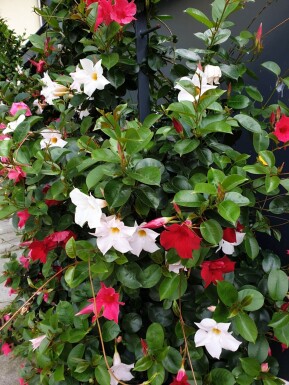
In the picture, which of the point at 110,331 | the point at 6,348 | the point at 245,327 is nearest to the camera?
the point at 245,327

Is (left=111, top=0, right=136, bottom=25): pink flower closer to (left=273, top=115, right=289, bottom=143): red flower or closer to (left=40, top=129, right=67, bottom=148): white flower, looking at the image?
(left=40, top=129, right=67, bottom=148): white flower

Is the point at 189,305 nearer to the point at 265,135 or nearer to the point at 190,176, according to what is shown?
the point at 190,176

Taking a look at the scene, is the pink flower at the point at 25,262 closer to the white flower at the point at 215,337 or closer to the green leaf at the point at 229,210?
the white flower at the point at 215,337

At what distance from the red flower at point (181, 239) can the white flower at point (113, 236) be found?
0.10 metres

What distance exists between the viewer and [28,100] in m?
1.54

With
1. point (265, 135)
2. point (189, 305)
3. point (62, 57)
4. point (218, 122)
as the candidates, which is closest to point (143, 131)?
point (218, 122)

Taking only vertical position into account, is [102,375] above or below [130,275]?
below

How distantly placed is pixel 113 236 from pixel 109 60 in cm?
54

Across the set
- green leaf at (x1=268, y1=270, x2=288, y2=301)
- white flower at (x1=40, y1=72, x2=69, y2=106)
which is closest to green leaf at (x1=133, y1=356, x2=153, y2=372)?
green leaf at (x1=268, y1=270, x2=288, y2=301)

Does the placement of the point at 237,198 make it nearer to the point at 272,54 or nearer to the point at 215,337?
the point at 215,337

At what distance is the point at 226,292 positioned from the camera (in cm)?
89

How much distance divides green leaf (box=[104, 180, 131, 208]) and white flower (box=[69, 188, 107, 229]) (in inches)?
1.5

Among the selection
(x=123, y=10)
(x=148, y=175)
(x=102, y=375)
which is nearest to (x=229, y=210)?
(x=148, y=175)

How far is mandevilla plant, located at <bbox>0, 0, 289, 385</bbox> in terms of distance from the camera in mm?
867
